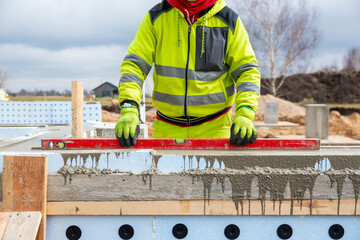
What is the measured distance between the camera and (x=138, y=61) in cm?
254

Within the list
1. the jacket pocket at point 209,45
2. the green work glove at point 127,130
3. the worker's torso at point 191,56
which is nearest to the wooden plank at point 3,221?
the green work glove at point 127,130

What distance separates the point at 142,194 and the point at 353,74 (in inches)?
1709

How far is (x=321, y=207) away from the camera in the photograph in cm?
202

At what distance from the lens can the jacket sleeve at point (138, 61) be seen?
2.45 m

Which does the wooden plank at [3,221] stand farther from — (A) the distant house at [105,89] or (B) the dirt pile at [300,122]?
(A) the distant house at [105,89]

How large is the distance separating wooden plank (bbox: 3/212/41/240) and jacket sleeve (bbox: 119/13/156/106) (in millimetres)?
971

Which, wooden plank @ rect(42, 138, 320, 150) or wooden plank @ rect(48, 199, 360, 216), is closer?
wooden plank @ rect(48, 199, 360, 216)

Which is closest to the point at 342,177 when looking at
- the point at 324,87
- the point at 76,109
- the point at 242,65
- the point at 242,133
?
the point at 242,133

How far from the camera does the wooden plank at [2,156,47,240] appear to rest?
198 cm

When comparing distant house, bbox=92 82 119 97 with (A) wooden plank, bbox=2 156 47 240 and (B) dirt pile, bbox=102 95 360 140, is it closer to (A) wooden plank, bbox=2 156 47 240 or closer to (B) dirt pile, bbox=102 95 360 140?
(B) dirt pile, bbox=102 95 360 140

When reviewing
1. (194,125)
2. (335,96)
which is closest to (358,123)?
(194,125)

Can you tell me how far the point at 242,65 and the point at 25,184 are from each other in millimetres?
1702

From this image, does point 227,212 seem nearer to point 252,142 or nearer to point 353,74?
point 252,142

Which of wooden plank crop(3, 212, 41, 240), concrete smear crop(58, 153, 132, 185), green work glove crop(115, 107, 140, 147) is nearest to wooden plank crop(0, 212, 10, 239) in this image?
wooden plank crop(3, 212, 41, 240)
